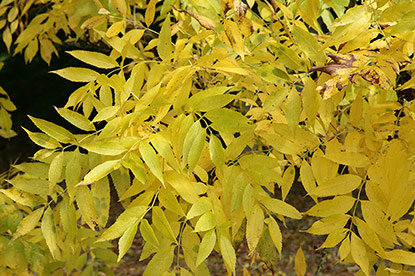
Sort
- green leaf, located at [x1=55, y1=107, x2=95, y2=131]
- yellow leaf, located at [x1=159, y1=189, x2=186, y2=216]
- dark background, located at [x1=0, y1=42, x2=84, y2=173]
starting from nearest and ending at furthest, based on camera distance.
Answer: yellow leaf, located at [x1=159, y1=189, x2=186, y2=216], green leaf, located at [x1=55, y1=107, x2=95, y2=131], dark background, located at [x1=0, y1=42, x2=84, y2=173]

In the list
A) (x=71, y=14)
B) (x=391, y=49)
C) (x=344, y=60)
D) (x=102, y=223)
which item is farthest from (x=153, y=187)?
(x=71, y=14)

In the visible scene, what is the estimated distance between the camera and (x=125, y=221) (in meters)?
0.87

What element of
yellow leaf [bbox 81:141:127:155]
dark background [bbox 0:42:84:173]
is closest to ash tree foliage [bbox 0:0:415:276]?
yellow leaf [bbox 81:141:127:155]

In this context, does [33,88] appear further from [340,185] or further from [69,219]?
[340,185]

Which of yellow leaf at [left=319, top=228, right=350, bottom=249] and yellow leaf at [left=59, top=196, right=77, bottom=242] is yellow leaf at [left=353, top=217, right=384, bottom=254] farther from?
yellow leaf at [left=59, top=196, right=77, bottom=242]

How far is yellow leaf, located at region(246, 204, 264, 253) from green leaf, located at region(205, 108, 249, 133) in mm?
185

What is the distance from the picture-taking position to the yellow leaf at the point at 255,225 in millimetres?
949

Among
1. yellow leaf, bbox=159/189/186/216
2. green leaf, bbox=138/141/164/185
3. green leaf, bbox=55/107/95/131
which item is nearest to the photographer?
green leaf, bbox=138/141/164/185

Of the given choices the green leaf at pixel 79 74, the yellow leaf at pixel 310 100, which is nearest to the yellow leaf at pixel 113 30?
the green leaf at pixel 79 74

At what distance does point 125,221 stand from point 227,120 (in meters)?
0.26

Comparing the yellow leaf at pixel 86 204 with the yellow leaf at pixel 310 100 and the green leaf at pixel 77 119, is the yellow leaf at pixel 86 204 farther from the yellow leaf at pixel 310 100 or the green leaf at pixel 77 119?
the yellow leaf at pixel 310 100

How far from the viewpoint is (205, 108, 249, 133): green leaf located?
878mm

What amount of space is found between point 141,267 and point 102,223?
5.08 m

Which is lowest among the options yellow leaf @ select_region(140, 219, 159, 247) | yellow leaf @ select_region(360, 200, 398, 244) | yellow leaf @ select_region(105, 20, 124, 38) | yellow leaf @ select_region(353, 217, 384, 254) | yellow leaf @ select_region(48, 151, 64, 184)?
yellow leaf @ select_region(353, 217, 384, 254)
